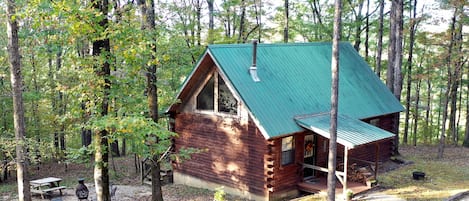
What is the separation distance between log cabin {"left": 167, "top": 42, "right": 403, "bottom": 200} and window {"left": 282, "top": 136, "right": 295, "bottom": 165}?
36 millimetres

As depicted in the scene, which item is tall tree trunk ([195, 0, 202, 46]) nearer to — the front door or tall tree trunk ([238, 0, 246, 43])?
tall tree trunk ([238, 0, 246, 43])

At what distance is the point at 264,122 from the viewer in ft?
44.0

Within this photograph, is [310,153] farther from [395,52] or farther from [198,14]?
[198,14]

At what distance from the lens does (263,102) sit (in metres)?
14.2

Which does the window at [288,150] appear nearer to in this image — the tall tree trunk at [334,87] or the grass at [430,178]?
the tall tree trunk at [334,87]

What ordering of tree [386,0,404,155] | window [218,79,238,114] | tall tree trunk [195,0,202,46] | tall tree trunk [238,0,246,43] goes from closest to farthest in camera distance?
window [218,79,238,114] → tree [386,0,404,155] → tall tree trunk [195,0,202,46] → tall tree trunk [238,0,246,43]

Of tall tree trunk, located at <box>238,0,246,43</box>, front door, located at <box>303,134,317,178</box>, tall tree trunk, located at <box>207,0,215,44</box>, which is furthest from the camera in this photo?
tall tree trunk, located at <box>238,0,246,43</box>

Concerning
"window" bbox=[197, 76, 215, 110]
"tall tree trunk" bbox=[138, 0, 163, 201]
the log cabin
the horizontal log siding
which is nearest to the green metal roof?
the log cabin

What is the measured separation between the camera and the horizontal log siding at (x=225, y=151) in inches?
556

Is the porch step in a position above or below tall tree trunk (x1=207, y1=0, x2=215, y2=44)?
below

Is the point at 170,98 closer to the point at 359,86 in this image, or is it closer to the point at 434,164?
the point at 359,86

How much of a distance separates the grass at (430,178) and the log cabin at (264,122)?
1.29m

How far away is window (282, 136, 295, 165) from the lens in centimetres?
1436

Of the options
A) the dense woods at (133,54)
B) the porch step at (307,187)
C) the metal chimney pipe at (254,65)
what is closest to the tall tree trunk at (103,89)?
the dense woods at (133,54)
